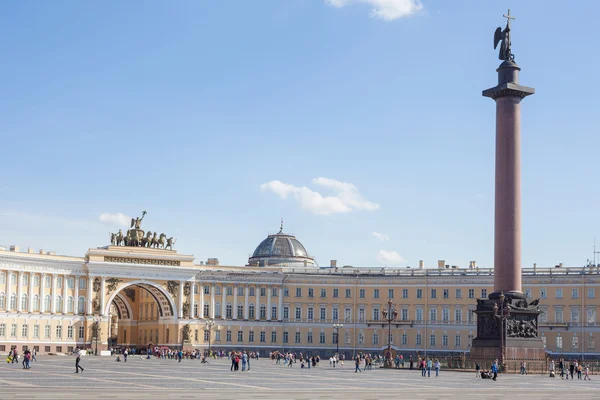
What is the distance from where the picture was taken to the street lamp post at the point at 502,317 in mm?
57062

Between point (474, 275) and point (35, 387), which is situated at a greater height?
point (474, 275)

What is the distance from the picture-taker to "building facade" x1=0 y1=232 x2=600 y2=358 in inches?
4176

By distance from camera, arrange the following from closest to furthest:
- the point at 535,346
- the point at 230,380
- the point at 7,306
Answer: the point at 230,380, the point at 535,346, the point at 7,306

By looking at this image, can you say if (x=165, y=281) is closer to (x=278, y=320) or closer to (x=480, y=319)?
(x=278, y=320)

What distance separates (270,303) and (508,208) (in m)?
62.5

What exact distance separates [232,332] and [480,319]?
196ft

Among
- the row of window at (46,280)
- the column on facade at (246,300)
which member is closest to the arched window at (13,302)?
the row of window at (46,280)

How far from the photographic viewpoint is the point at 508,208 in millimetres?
58438

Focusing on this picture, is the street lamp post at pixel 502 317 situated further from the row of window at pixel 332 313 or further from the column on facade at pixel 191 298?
the column on facade at pixel 191 298

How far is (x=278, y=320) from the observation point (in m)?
118

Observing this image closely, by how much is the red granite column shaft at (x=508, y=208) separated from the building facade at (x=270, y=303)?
1966 inches

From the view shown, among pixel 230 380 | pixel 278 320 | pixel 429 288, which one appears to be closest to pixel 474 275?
pixel 429 288

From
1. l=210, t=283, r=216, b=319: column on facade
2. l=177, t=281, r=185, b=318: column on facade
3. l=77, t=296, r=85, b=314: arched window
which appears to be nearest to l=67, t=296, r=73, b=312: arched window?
l=77, t=296, r=85, b=314: arched window

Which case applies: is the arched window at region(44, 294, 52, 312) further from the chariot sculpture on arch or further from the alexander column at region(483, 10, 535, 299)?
the alexander column at region(483, 10, 535, 299)
